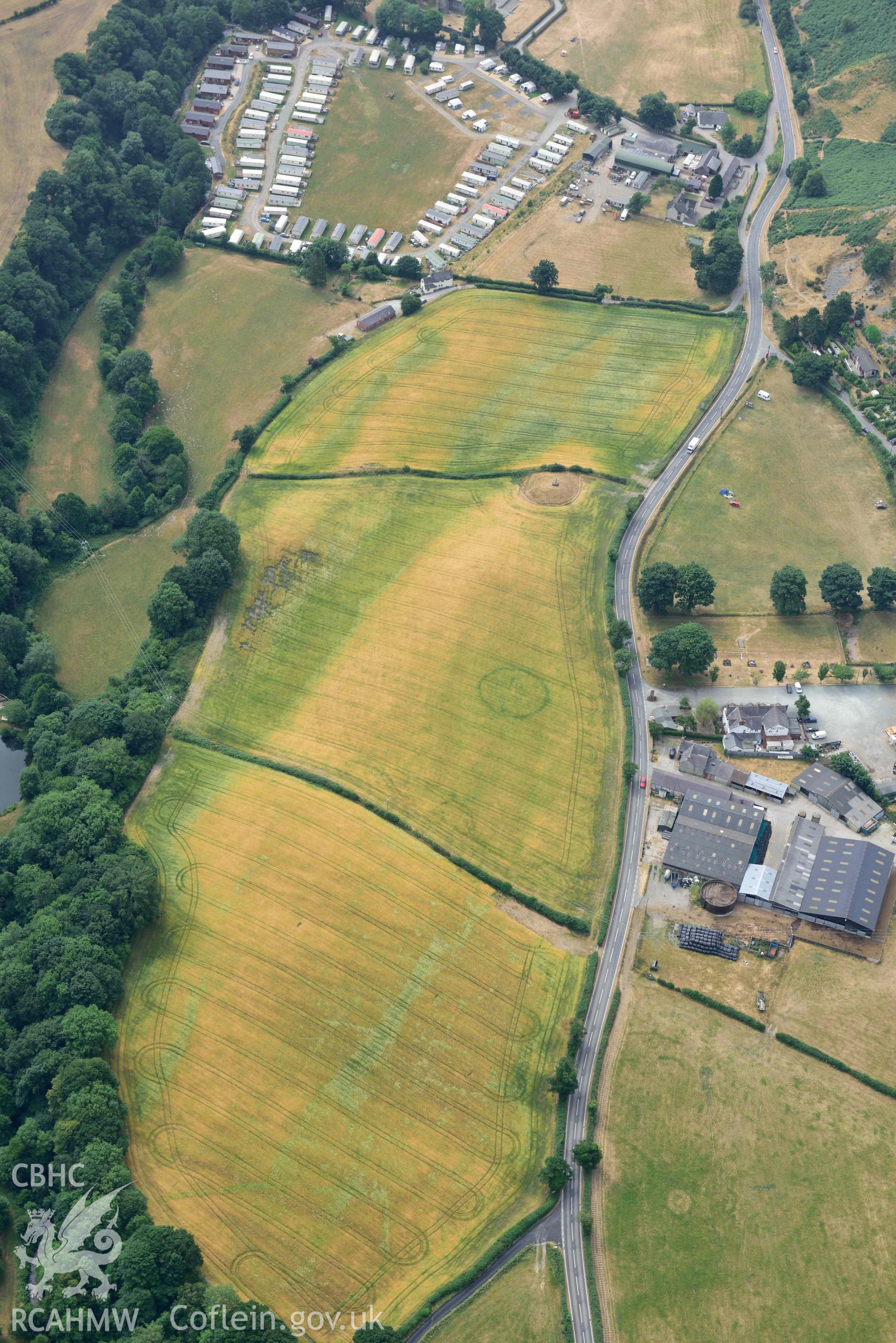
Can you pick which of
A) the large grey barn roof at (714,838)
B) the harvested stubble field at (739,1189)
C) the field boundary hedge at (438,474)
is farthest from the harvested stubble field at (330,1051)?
the field boundary hedge at (438,474)

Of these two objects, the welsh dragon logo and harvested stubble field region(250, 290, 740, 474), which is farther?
harvested stubble field region(250, 290, 740, 474)

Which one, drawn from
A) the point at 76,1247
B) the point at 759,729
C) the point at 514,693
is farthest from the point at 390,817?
the point at 76,1247

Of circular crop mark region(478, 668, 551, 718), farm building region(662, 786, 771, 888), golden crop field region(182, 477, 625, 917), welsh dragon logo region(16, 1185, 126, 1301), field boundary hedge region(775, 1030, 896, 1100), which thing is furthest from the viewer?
circular crop mark region(478, 668, 551, 718)

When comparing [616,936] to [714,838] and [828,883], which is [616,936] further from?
[828,883]

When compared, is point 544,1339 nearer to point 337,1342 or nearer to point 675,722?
point 337,1342

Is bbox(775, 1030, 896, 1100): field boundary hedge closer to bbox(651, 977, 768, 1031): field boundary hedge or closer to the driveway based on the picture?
bbox(651, 977, 768, 1031): field boundary hedge

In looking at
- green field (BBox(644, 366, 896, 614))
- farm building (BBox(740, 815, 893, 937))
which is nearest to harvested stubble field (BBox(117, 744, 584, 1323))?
farm building (BBox(740, 815, 893, 937))

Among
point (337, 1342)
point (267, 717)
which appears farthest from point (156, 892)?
point (337, 1342)
